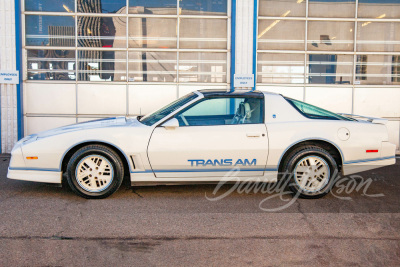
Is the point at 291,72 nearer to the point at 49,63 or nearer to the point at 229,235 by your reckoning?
the point at 49,63

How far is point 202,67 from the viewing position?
33.1 ft

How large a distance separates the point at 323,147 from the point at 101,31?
6.04 meters

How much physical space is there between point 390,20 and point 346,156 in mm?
5665

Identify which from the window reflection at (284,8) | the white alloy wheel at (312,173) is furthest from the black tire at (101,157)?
the window reflection at (284,8)

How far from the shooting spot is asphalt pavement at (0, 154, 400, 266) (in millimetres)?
3857

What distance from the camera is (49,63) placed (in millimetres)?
9867

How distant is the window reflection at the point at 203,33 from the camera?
10023 millimetres

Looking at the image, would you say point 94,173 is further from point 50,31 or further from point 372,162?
point 50,31

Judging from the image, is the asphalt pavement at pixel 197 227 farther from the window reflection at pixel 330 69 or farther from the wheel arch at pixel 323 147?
the window reflection at pixel 330 69

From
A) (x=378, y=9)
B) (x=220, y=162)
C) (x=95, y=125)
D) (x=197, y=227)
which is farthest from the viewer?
(x=378, y=9)

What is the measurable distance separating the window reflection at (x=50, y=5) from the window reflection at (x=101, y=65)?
3.39 ft

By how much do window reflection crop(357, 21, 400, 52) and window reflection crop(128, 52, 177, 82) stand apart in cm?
431

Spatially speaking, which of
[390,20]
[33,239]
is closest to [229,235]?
Result: [33,239]

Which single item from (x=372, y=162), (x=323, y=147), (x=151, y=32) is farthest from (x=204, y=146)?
(x=151, y=32)
